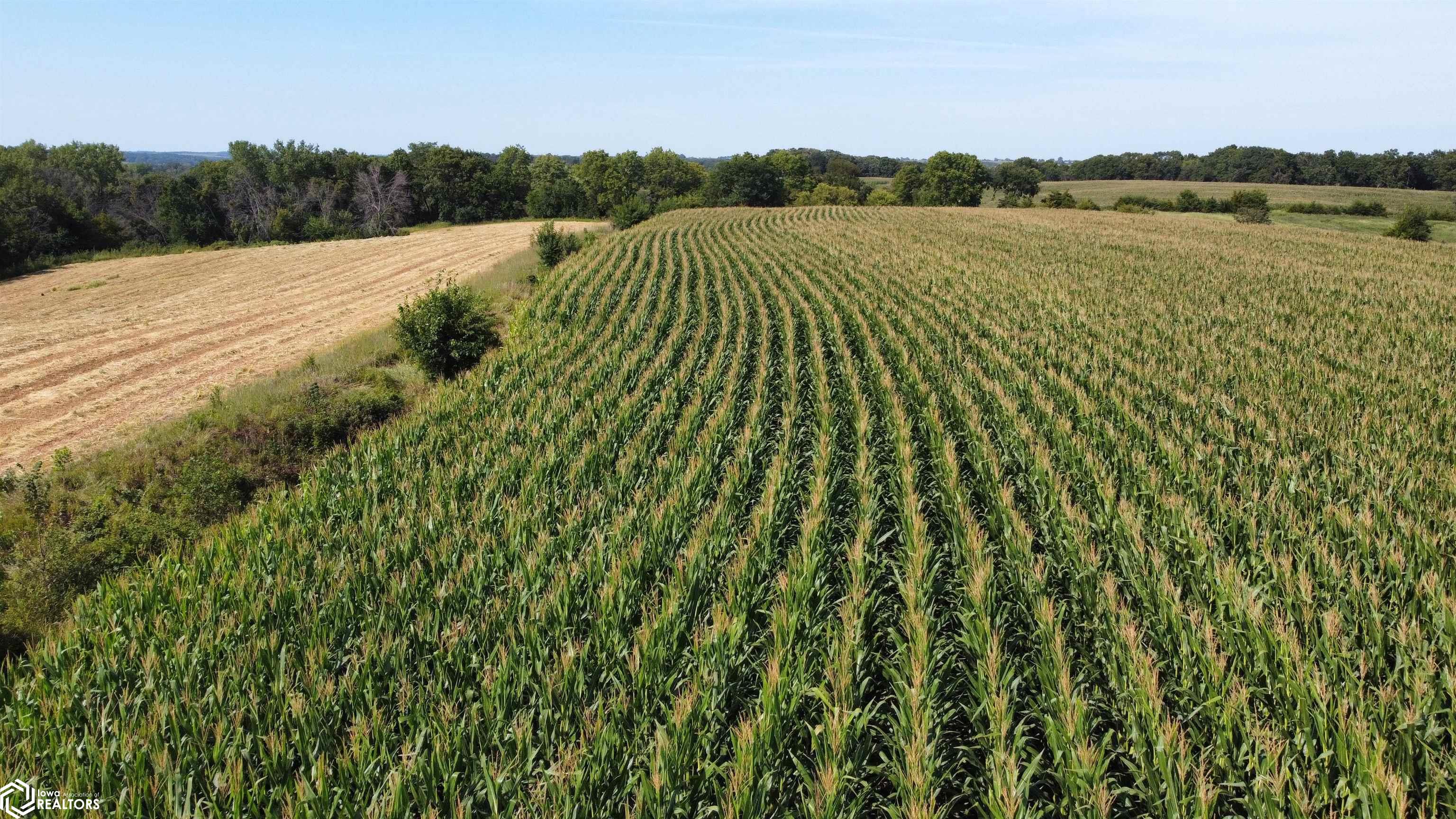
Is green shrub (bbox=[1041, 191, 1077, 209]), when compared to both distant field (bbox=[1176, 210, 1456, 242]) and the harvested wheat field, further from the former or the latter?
the harvested wheat field

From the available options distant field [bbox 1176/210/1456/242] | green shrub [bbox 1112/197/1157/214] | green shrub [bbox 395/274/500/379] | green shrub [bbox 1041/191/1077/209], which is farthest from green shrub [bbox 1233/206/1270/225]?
green shrub [bbox 395/274/500/379]

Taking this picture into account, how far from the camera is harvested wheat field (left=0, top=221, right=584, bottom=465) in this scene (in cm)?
1440

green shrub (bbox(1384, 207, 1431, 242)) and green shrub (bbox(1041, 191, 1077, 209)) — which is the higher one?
green shrub (bbox(1041, 191, 1077, 209))

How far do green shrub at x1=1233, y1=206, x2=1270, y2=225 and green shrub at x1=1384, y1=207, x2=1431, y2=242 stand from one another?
663 cm

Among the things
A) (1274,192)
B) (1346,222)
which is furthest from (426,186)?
(1274,192)

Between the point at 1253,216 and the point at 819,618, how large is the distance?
5622 centimetres

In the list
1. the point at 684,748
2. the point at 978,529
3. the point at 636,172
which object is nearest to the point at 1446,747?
the point at 978,529

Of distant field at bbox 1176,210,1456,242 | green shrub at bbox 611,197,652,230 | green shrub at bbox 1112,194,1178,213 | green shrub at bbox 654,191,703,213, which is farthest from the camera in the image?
green shrub at bbox 654,191,703,213

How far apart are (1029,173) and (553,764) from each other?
108 metres

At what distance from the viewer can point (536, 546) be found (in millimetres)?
5938

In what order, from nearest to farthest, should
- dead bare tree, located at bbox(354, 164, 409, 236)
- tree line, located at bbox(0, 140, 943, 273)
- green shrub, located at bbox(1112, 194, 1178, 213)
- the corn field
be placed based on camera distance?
the corn field, tree line, located at bbox(0, 140, 943, 273), green shrub, located at bbox(1112, 194, 1178, 213), dead bare tree, located at bbox(354, 164, 409, 236)

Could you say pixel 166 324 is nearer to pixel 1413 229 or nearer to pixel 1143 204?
pixel 1413 229

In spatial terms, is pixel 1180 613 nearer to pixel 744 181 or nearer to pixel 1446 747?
pixel 1446 747

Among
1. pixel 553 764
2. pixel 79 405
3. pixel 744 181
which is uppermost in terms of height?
pixel 744 181
